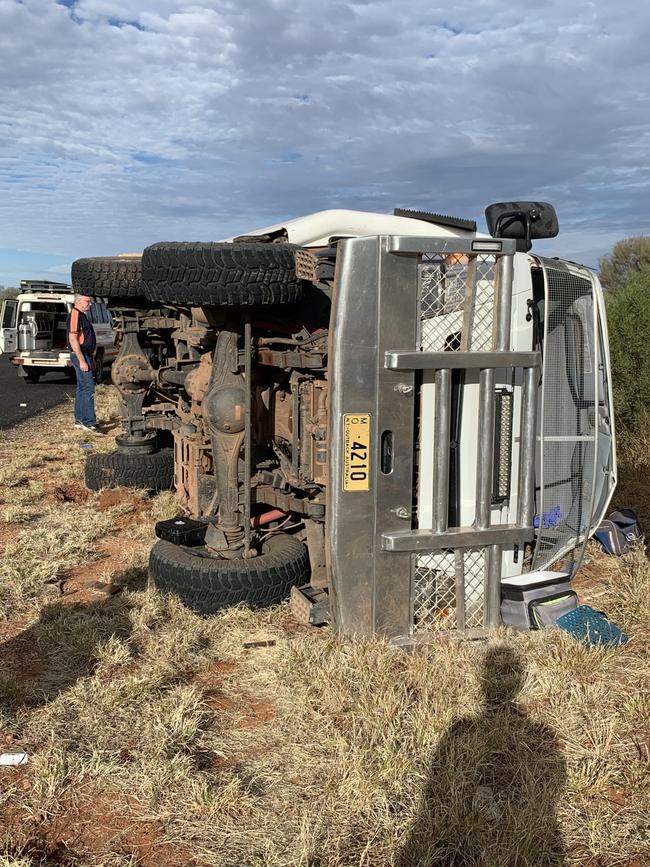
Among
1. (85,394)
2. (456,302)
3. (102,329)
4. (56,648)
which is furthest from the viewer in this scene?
(102,329)

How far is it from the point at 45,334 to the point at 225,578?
16515 mm

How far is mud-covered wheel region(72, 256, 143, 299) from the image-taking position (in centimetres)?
677

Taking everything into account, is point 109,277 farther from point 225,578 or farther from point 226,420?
point 225,578

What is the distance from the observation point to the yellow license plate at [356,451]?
3621 mm

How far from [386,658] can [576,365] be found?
210cm

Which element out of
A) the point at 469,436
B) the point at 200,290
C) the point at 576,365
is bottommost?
the point at 469,436

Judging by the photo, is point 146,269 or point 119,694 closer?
point 119,694

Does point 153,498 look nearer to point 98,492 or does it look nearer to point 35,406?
point 98,492

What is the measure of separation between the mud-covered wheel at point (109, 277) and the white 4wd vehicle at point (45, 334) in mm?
11068

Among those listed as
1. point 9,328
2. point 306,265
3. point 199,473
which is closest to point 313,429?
point 306,265

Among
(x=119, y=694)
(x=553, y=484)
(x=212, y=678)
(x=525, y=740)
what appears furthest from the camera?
(x=553, y=484)

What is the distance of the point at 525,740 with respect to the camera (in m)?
3.02

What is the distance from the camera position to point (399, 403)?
3686mm

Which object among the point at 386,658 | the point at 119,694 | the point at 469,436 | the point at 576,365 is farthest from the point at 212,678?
the point at 576,365
